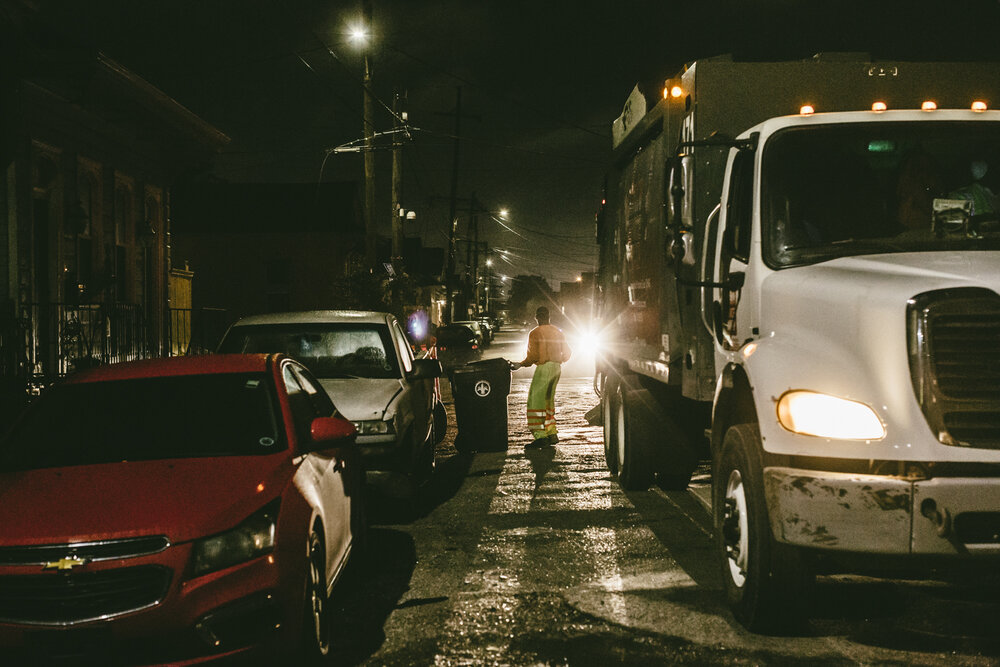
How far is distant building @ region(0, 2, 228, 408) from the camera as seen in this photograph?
12.7 meters

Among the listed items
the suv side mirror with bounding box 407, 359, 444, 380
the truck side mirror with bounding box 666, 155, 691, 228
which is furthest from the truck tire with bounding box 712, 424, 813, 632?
→ the suv side mirror with bounding box 407, 359, 444, 380

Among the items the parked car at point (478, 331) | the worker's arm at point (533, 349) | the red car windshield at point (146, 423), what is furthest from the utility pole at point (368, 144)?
the parked car at point (478, 331)

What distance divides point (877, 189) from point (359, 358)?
5.44 meters

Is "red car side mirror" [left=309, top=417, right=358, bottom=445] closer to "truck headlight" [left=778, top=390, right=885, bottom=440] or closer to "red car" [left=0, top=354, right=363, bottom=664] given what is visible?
"red car" [left=0, top=354, right=363, bottom=664]

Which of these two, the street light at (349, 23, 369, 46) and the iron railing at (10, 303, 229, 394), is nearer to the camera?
the iron railing at (10, 303, 229, 394)

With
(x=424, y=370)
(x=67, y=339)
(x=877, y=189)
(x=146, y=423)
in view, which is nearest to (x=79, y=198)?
(x=67, y=339)

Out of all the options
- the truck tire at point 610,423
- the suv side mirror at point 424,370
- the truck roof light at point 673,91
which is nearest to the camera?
the truck roof light at point 673,91

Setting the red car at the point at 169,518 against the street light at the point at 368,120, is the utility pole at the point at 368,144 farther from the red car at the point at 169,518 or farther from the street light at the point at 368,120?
the red car at the point at 169,518

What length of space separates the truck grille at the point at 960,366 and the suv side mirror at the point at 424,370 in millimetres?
5598

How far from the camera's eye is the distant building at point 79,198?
41.5 feet

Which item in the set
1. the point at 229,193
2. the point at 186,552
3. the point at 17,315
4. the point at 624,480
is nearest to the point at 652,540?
the point at 624,480

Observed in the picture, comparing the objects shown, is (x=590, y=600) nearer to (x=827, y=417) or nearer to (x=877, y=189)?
(x=827, y=417)

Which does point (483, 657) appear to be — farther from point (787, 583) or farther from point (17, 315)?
point (17, 315)

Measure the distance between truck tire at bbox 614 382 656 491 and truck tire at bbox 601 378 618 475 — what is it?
29.5 inches
